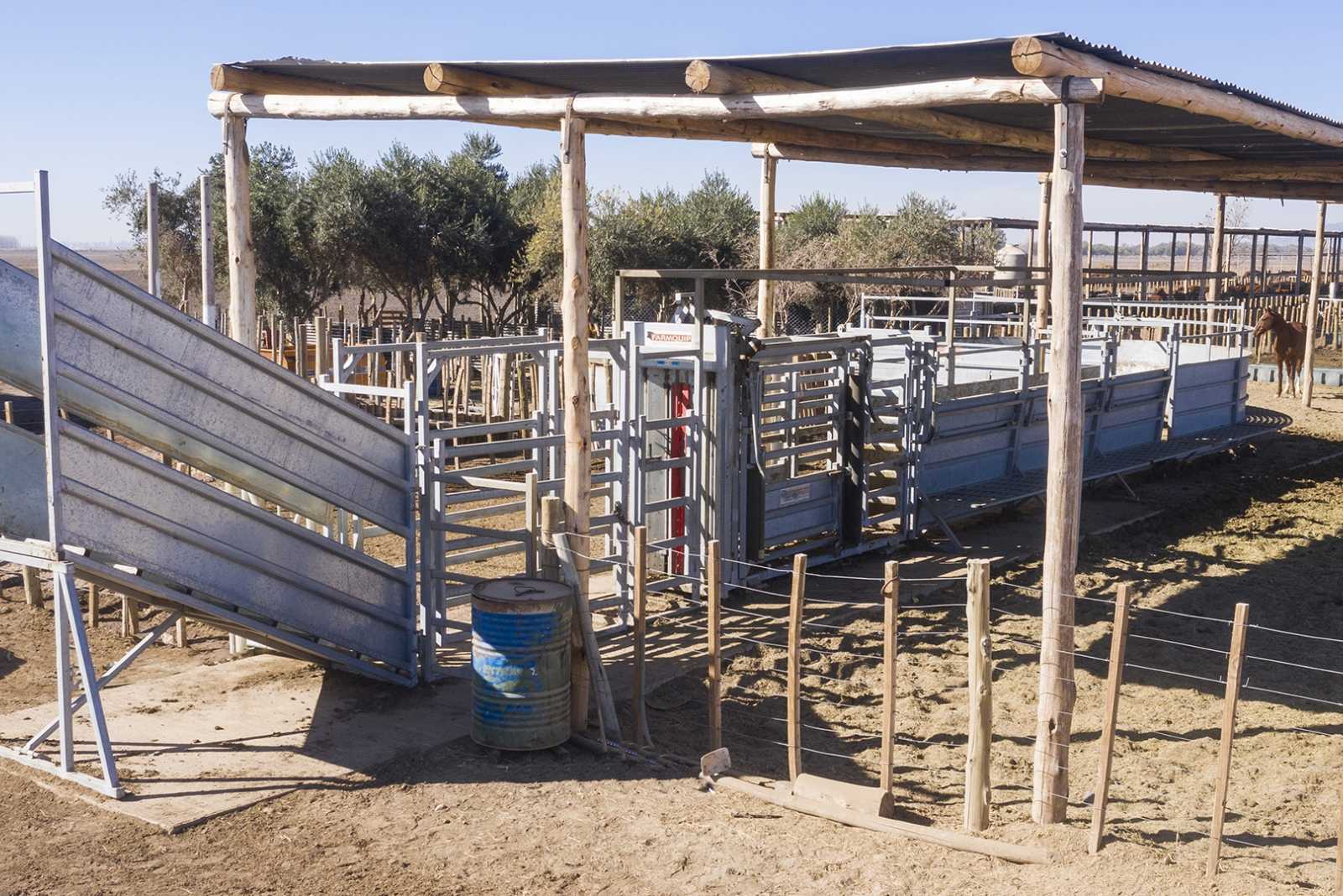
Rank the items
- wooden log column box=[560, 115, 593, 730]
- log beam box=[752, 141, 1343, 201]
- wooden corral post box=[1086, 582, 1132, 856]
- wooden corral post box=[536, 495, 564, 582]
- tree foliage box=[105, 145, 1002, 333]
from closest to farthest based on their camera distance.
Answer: wooden corral post box=[1086, 582, 1132, 856]
wooden corral post box=[536, 495, 564, 582]
wooden log column box=[560, 115, 593, 730]
log beam box=[752, 141, 1343, 201]
tree foliage box=[105, 145, 1002, 333]

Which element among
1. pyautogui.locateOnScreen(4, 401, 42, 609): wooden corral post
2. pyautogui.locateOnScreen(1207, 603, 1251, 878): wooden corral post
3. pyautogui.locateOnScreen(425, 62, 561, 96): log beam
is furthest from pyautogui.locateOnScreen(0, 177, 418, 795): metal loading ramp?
pyautogui.locateOnScreen(1207, 603, 1251, 878): wooden corral post

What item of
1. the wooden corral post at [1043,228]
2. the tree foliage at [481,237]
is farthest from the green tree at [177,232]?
the wooden corral post at [1043,228]

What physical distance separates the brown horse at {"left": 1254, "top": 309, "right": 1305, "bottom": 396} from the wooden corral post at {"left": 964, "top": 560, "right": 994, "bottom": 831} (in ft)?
56.2

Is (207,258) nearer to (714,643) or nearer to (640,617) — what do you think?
(640,617)

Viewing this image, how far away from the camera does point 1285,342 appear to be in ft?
72.8

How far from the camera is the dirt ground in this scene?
546 cm

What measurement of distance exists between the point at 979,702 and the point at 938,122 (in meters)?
4.57

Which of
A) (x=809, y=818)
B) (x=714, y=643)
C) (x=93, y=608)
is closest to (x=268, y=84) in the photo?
(x=93, y=608)

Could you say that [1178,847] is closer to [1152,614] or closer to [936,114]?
[1152,614]

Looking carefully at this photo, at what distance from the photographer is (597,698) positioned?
7.14 m

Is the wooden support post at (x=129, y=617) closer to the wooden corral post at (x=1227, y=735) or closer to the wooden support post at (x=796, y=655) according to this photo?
the wooden support post at (x=796, y=655)

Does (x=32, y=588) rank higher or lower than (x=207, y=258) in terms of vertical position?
lower

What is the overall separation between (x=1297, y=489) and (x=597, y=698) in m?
11.2

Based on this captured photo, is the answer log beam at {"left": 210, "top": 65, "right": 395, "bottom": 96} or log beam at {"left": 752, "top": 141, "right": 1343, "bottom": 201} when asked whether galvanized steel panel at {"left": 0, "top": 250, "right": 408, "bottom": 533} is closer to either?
log beam at {"left": 210, "top": 65, "right": 395, "bottom": 96}
